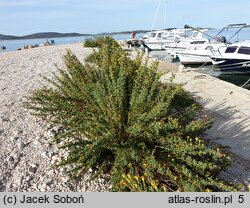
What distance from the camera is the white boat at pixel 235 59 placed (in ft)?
56.6

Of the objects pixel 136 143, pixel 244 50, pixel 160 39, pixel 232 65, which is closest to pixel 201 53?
pixel 232 65

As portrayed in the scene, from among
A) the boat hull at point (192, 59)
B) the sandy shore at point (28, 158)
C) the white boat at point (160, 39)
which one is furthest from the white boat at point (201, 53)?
the sandy shore at point (28, 158)

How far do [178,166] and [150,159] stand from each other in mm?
305

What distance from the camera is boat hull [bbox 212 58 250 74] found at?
17.3 meters

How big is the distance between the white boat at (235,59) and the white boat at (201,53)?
1680 millimetres

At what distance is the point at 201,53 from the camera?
21.8 m

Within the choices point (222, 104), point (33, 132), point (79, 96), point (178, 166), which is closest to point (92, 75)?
point (79, 96)

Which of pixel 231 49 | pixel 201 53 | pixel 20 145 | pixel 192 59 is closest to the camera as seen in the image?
pixel 20 145

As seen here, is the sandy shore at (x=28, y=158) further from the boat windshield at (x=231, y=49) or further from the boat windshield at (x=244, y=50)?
the boat windshield at (x=231, y=49)

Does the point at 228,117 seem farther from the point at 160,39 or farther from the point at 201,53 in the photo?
the point at 160,39

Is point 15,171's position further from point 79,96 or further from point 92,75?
point 92,75

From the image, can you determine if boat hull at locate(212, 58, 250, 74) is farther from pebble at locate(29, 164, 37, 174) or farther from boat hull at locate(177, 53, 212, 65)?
pebble at locate(29, 164, 37, 174)

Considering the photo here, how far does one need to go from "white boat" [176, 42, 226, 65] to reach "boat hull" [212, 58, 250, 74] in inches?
63.9

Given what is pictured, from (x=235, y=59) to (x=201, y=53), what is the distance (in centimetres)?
433
